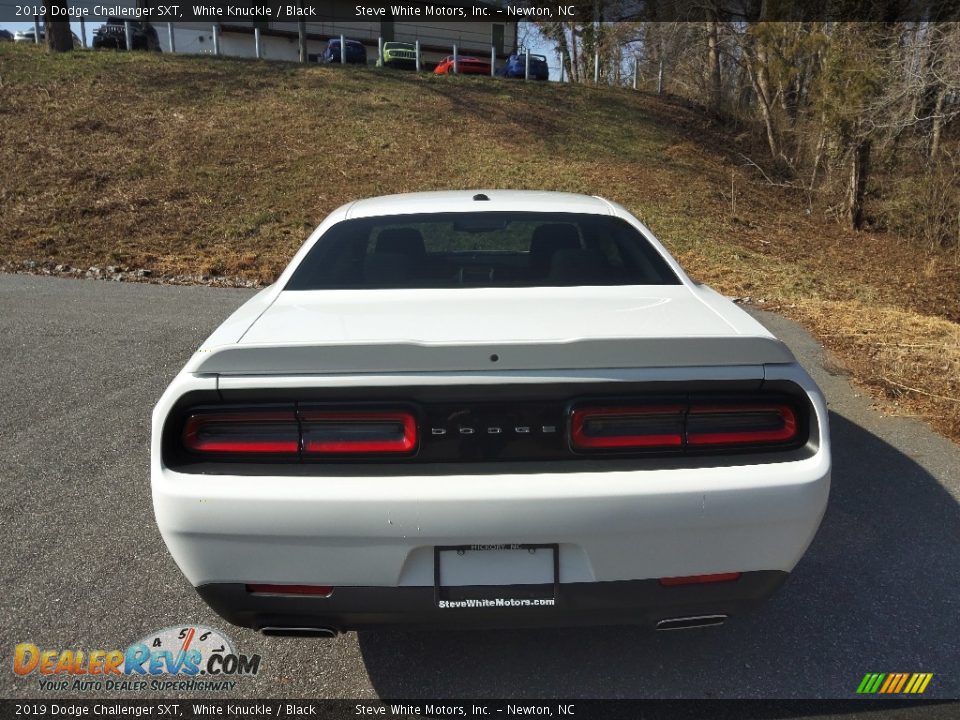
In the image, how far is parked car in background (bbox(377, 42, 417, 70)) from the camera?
27.8 meters

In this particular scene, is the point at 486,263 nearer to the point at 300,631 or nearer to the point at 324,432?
the point at 324,432

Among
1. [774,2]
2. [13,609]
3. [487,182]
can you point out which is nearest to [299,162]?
[487,182]

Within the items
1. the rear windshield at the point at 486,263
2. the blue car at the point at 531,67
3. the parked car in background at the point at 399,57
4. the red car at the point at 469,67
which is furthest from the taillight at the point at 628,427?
the blue car at the point at 531,67

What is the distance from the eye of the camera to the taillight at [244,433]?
207cm

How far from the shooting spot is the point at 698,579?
2.12 metres

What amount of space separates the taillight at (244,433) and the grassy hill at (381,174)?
14.9 ft

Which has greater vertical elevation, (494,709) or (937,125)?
(937,125)

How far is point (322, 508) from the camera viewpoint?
6.49 feet

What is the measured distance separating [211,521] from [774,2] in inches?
754

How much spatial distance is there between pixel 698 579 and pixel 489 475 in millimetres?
693

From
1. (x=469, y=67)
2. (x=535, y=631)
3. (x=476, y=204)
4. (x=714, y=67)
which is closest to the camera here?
(x=535, y=631)

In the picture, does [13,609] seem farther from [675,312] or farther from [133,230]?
[133,230]

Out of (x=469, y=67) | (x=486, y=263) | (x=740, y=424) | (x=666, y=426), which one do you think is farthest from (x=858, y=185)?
(x=469, y=67)

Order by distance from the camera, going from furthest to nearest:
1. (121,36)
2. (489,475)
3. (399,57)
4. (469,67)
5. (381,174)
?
(469,67) → (399,57) → (121,36) → (381,174) → (489,475)
